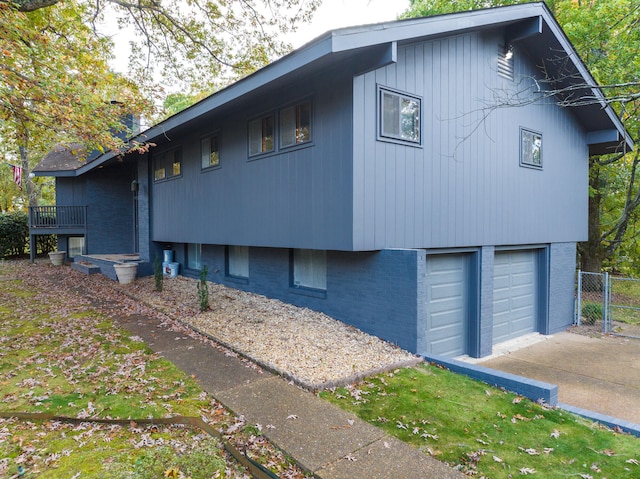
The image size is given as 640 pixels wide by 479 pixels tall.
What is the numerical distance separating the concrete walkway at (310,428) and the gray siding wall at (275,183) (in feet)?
8.53

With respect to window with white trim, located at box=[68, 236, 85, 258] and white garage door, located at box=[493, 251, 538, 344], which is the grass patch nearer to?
white garage door, located at box=[493, 251, 538, 344]

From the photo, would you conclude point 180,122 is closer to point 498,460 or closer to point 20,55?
point 20,55

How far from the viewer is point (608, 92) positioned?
11.4m

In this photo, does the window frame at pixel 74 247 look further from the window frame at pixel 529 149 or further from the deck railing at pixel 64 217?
the window frame at pixel 529 149

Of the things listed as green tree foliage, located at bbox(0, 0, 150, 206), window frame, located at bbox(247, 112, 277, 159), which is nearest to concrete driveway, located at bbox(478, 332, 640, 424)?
window frame, located at bbox(247, 112, 277, 159)

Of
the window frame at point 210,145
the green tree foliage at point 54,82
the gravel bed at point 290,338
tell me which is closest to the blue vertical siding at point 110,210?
the green tree foliage at point 54,82

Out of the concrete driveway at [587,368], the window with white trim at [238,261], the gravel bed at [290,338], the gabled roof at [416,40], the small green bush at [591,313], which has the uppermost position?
the gabled roof at [416,40]

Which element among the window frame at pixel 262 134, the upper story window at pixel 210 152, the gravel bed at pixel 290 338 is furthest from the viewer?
the upper story window at pixel 210 152

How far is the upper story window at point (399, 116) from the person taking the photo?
661cm

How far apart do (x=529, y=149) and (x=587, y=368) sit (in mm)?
5160

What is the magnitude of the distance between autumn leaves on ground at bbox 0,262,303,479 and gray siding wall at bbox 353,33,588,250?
139 inches

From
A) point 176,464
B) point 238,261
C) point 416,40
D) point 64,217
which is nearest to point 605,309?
point 416,40

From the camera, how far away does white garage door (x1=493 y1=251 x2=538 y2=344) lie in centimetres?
902

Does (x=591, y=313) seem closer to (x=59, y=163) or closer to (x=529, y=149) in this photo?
(x=529, y=149)
